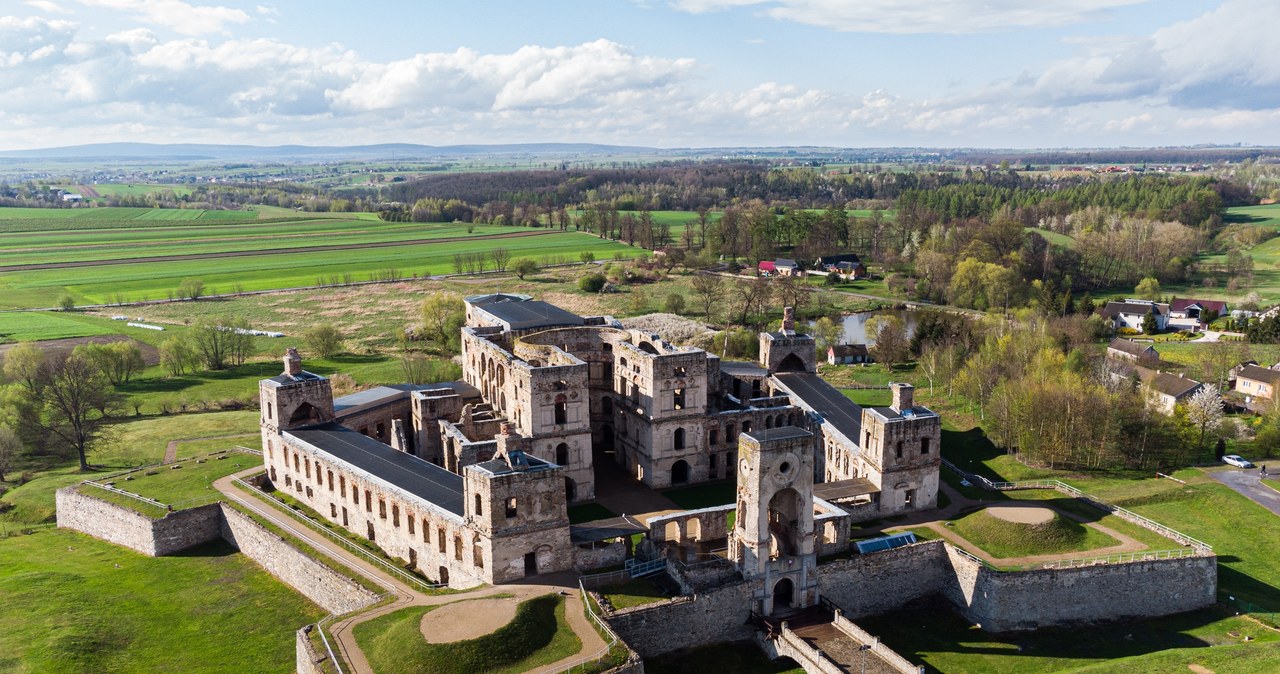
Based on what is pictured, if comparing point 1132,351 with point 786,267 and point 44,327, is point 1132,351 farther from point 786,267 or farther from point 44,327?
point 44,327

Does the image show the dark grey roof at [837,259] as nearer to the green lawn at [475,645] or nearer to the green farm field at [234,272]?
the green farm field at [234,272]

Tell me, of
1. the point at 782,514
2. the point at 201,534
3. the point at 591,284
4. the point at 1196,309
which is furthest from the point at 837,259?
the point at 201,534

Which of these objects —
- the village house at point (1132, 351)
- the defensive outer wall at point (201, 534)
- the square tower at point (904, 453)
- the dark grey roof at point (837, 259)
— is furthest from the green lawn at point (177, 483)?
the dark grey roof at point (837, 259)

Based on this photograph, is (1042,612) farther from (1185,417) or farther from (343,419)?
(343,419)

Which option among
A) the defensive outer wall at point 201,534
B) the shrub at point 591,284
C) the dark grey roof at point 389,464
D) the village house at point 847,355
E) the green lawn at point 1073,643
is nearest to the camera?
the green lawn at point 1073,643

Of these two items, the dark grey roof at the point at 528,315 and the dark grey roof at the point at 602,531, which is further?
the dark grey roof at the point at 528,315

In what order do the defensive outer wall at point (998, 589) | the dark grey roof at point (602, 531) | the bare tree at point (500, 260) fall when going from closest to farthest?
the defensive outer wall at point (998, 589)
the dark grey roof at point (602, 531)
the bare tree at point (500, 260)

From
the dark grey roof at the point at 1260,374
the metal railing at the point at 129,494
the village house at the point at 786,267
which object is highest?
the village house at the point at 786,267
